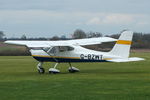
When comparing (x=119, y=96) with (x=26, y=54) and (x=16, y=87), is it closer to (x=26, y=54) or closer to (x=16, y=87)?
(x=16, y=87)

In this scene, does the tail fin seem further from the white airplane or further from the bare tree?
the bare tree

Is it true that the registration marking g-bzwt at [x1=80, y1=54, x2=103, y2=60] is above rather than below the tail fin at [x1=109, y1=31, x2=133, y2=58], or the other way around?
below

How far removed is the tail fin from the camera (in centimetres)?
2427

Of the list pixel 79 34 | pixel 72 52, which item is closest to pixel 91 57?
pixel 72 52

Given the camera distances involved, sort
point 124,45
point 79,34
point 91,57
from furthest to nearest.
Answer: point 79,34 < point 91,57 < point 124,45

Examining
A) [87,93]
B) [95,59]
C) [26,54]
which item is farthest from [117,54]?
[26,54]

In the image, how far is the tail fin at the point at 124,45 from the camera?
2427 cm

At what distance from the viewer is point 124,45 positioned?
80.1ft

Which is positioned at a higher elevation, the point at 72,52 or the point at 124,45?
the point at 124,45

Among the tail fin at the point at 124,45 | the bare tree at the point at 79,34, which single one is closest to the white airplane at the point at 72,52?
the tail fin at the point at 124,45

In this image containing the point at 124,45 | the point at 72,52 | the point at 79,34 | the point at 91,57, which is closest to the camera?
the point at 124,45

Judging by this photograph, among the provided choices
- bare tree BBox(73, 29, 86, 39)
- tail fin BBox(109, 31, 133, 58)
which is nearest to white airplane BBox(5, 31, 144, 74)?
tail fin BBox(109, 31, 133, 58)

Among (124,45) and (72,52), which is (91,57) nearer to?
(72,52)

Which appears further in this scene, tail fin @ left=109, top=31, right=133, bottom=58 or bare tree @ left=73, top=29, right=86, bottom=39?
bare tree @ left=73, top=29, right=86, bottom=39
